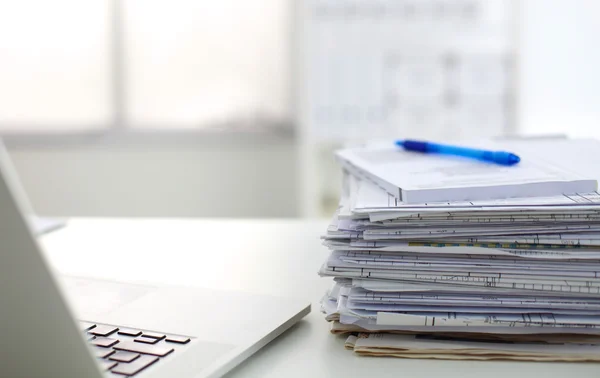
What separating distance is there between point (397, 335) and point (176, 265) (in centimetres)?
35

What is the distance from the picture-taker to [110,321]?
0.55 meters

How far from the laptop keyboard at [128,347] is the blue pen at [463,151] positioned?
34 cm

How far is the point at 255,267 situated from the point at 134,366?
1.15ft

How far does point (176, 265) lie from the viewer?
2.63ft

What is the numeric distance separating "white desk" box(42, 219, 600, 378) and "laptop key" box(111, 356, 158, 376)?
0.24 ft

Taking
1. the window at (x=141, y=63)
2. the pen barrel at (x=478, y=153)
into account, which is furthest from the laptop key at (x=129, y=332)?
the window at (x=141, y=63)

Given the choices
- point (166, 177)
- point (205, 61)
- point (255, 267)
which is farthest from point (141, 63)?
point (255, 267)

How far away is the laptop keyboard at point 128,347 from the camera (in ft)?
1.48

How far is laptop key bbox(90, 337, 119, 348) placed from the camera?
1.61ft

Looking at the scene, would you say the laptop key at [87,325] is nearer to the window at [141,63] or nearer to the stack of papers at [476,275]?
the stack of papers at [476,275]

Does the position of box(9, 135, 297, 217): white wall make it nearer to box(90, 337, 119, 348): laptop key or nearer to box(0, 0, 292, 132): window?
box(0, 0, 292, 132): window

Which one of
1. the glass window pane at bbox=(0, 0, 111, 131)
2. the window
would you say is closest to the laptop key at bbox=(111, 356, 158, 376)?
the window

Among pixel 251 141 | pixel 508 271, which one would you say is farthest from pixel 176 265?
pixel 251 141

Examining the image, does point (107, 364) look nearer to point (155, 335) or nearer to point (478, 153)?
point (155, 335)
